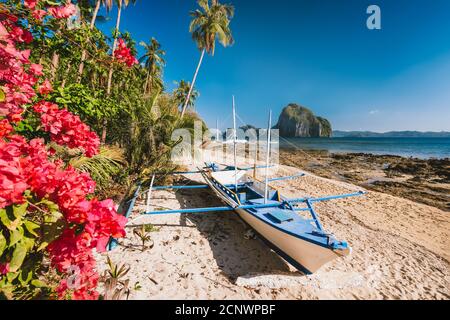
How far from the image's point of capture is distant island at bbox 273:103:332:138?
361 ft

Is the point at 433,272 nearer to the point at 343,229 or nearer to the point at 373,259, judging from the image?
the point at 373,259

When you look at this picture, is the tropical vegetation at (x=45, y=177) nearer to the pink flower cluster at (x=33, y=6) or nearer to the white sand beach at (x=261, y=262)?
the pink flower cluster at (x=33, y=6)

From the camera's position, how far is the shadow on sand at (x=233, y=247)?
4.03 meters

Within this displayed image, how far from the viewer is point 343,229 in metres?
5.98

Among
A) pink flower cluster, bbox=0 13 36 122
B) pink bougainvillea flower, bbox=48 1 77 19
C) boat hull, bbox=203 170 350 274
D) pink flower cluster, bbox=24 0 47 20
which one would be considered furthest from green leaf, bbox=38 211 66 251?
boat hull, bbox=203 170 350 274

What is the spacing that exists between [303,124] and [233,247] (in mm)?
116552

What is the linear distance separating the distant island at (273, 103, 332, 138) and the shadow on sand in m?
113

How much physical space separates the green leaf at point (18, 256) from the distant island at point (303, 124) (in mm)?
117635

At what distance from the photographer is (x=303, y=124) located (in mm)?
110500

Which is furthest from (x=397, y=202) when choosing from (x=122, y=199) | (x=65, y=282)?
(x=65, y=282)

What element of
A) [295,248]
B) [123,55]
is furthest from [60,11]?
[295,248]

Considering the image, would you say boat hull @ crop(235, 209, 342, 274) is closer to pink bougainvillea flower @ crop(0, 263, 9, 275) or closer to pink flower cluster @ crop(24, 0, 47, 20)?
pink bougainvillea flower @ crop(0, 263, 9, 275)

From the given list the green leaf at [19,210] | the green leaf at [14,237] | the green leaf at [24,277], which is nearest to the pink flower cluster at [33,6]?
the green leaf at [19,210]

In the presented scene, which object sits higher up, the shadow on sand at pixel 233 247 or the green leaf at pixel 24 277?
the green leaf at pixel 24 277
